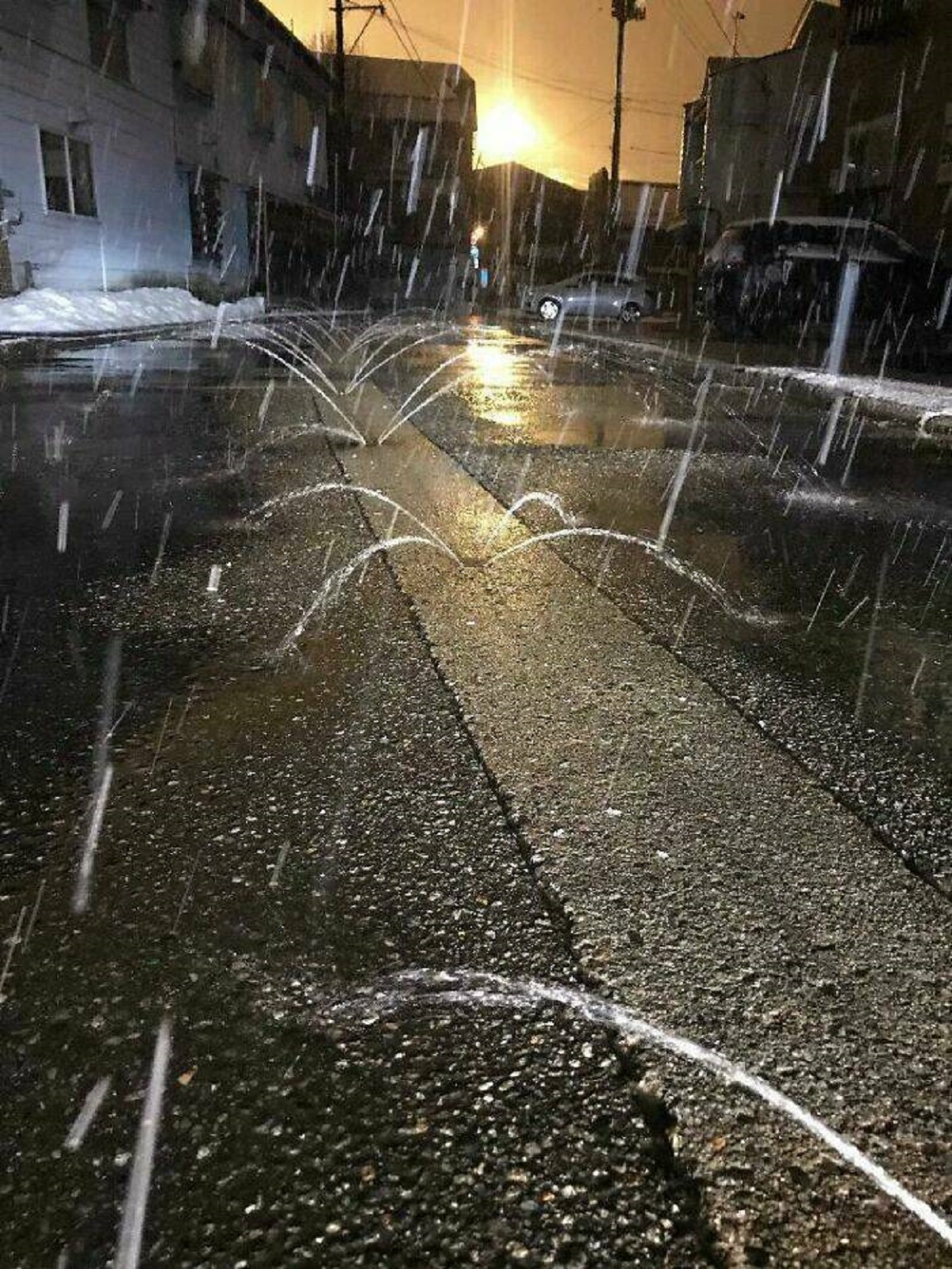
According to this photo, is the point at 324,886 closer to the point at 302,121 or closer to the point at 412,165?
the point at 302,121

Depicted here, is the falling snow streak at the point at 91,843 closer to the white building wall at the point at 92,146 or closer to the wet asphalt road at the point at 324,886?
the wet asphalt road at the point at 324,886

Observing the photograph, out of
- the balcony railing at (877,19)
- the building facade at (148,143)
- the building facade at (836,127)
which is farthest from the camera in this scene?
the balcony railing at (877,19)

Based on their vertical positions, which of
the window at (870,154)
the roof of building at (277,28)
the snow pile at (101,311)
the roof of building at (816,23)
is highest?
the roof of building at (816,23)

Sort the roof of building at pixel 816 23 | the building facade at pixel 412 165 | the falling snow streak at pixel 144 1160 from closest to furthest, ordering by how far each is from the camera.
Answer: the falling snow streak at pixel 144 1160 < the roof of building at pixel 816 23 < the building facade at pixel 412 165

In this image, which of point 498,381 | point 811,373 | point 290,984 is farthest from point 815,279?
point 290,984

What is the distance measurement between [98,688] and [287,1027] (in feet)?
4.97

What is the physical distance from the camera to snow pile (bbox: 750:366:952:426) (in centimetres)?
860

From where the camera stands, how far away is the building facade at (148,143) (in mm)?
16469

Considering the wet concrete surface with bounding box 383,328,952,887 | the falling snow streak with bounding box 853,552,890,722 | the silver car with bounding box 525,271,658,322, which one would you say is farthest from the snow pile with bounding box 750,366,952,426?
the silver car with bounding box 525,271,658,322

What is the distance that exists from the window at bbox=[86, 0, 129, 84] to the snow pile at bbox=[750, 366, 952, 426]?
15.9 m

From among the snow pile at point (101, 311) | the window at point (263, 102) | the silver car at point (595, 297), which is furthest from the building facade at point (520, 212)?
the snow pile at point (101, 311)

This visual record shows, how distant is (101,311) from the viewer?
1664 cm

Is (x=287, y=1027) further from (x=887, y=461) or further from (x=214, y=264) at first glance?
(x=214, y=264)

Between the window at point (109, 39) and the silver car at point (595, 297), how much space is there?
14200 mm
